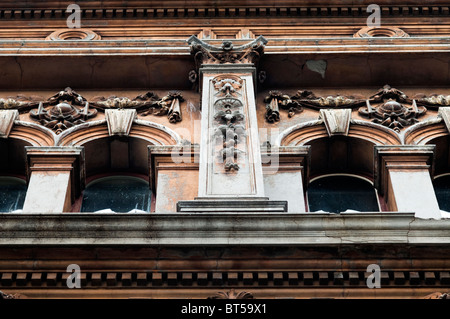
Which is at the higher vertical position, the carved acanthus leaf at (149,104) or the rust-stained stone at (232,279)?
the carved acanthus leaf at (149,104)

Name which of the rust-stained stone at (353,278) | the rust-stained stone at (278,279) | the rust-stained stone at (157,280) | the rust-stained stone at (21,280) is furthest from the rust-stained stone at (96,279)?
the rust-stained stone at (353,278)

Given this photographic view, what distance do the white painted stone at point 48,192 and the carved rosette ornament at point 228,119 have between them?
258cm

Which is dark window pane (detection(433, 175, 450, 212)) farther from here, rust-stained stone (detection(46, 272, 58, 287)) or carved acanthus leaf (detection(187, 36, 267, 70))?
rust-stained stone (detection(46, 272, 58, 287))

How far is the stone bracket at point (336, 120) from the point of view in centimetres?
1819

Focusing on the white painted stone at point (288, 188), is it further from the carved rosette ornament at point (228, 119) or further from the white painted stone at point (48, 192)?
the white painted stone at point (48, 192)

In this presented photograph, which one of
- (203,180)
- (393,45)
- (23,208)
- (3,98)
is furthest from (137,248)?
(393,45)

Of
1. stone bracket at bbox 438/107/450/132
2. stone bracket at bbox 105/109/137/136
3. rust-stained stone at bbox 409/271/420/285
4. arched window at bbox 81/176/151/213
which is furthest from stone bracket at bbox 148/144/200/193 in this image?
rust-stained stone at bbox 409/271/420/285

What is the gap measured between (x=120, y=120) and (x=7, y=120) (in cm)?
202

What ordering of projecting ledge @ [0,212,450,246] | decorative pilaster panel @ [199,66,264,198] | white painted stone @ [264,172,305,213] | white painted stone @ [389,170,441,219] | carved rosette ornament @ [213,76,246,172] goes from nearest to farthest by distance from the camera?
1. projecting ledge @ [0,212,450,246]
2. decorative pilaster panel @ [199,66,264,198]
3. white painted stone @ [389,170,441,219]
4. carved rosette ornament @ [213,76,246,172]
5. white painted stone @ [264,172,305,213]

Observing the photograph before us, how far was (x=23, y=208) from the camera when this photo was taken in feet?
52.7

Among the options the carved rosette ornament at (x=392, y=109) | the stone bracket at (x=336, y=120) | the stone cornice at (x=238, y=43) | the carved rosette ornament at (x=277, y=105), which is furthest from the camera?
the stone cornice at (x=238, y=43)

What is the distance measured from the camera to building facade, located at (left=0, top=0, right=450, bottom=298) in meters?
12.9

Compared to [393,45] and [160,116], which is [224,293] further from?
[393,45]

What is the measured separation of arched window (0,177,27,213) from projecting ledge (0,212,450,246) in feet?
13.0
